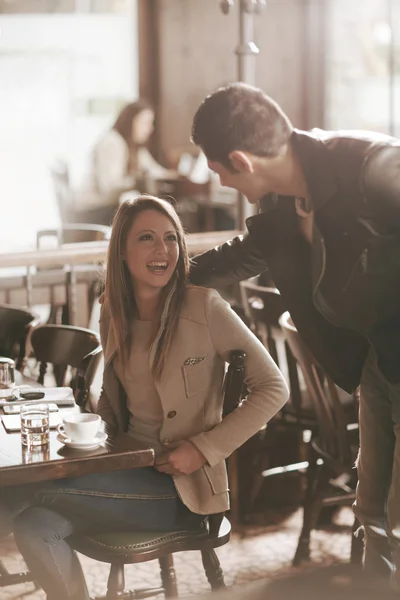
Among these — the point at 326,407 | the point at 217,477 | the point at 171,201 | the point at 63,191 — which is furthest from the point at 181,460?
the point at 63,191

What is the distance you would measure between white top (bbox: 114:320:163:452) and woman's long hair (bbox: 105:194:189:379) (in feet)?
0.09

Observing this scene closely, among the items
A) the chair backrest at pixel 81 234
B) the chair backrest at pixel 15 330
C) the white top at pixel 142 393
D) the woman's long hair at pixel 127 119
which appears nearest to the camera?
the white top at pixel 142 393

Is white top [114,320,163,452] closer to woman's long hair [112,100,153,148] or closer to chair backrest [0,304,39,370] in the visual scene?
chair backrest [0,304,39,370]

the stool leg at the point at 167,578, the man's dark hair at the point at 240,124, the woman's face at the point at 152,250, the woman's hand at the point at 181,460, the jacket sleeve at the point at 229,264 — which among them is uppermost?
the man's dark hair at the point at 240,124

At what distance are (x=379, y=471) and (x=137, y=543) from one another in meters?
0.61

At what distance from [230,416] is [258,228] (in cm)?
46

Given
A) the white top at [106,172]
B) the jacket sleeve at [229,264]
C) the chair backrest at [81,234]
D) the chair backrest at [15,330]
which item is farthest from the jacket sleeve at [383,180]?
→ the white top at [106,172]

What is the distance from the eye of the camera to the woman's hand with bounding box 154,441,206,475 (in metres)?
2.12

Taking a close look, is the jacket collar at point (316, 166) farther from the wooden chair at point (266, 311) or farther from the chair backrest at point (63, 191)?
the chair backrest at point (63, 191)

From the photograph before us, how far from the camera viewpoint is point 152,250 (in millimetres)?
2279

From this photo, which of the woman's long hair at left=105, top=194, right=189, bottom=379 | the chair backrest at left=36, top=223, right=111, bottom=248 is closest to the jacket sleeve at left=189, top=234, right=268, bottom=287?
the woman's long hair at left=105, top=194, right=189, bottom=379

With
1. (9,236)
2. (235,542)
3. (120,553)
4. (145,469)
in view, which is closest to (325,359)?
(145,469)

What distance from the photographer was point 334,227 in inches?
79.2

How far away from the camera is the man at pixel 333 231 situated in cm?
197
